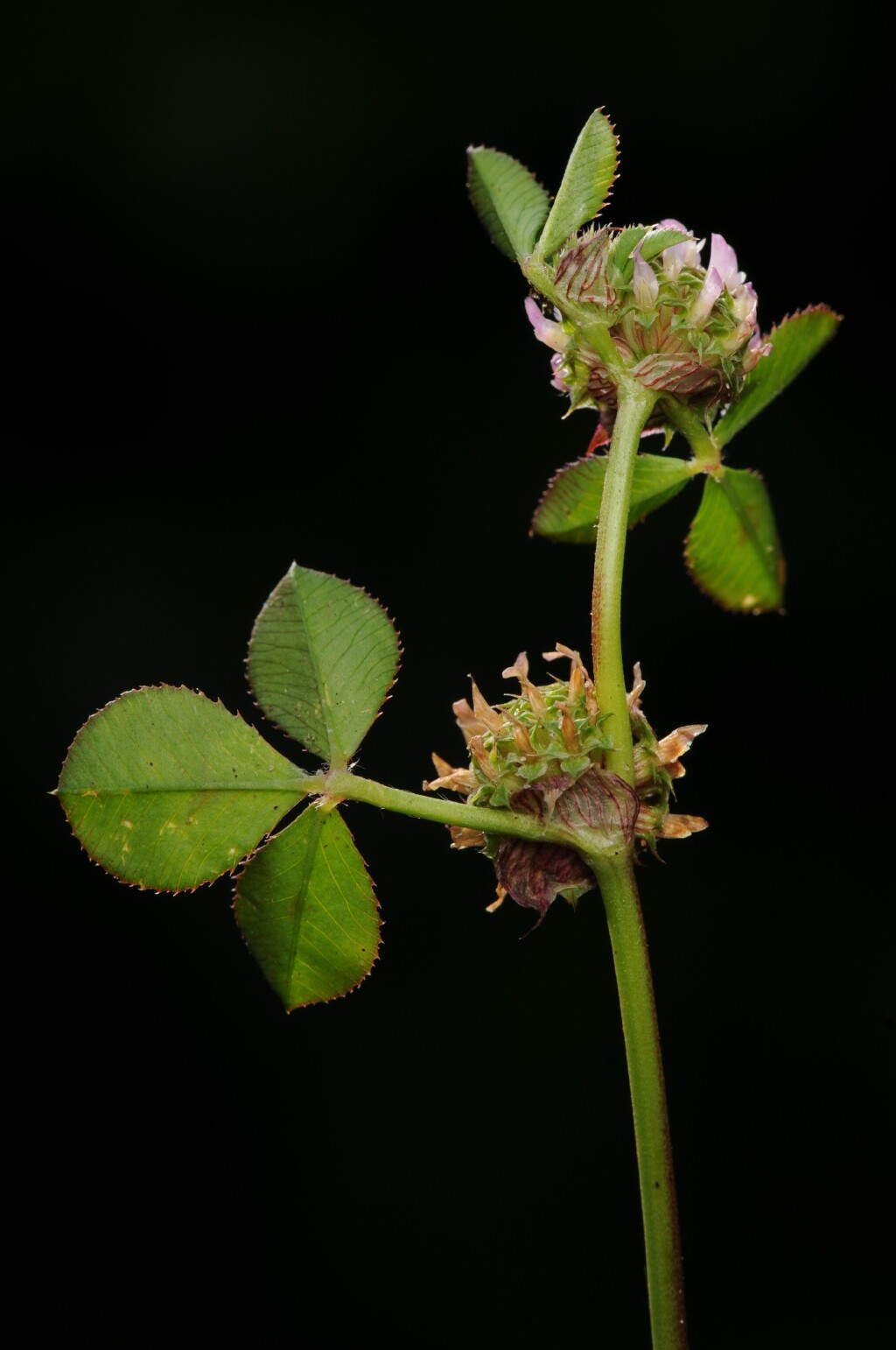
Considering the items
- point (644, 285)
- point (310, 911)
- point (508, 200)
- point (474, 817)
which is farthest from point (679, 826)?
point (508, 200)

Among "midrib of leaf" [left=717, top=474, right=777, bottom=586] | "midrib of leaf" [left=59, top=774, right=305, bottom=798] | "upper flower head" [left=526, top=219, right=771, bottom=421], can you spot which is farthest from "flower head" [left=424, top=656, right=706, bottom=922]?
"midrib of leaf" [left=717, top=474, right=777, bottom=586]

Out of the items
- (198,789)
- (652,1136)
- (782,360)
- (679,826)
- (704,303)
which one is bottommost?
(652,1136)

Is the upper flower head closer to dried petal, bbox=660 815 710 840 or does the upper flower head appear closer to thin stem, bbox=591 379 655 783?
thin stem, bbox=591 379 655 783

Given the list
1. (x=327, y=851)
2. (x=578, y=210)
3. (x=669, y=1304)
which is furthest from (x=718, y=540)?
(x=669, y=1304)

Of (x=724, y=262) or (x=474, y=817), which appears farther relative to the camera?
(x=724, y=262)

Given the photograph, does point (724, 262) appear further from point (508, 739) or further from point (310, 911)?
point (310, 911)

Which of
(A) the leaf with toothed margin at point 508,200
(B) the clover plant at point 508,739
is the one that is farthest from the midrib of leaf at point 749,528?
(A) the leaf with toothed margin at point 508,200

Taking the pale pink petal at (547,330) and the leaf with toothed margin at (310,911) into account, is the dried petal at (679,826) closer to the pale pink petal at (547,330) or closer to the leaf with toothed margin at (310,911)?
the leaf with toothed margin at (310,911)
